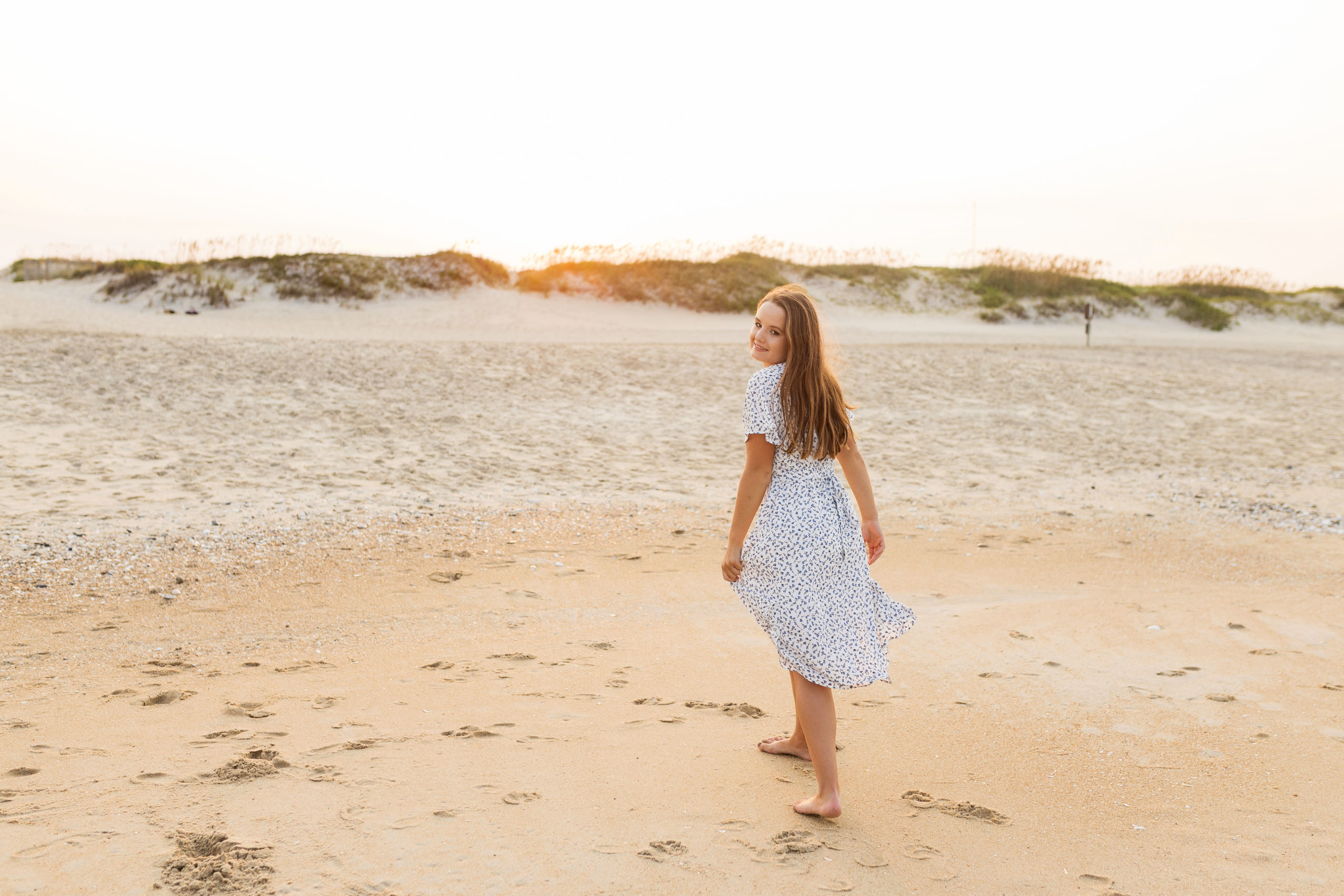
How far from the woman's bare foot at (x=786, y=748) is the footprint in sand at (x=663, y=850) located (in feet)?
2.80

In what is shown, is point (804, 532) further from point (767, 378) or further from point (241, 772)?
point (241, 772)

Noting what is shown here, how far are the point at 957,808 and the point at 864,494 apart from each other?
1198 mm

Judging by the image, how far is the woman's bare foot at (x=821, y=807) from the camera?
3.39 m

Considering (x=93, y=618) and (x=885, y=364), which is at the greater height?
(x=885, y=364)

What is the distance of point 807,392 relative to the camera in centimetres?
333

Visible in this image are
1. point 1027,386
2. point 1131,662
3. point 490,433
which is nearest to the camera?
point 1131,662

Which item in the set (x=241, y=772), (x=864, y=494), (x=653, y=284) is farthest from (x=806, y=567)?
(x=653, y=284)

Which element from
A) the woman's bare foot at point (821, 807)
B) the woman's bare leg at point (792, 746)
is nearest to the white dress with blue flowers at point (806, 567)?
the woman's bare foot at point (821, 807)

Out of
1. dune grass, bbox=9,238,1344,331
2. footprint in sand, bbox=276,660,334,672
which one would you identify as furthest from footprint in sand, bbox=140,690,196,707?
dune grass, bbox=9,238,1344,331

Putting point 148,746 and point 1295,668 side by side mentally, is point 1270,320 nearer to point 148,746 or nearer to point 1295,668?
point 1295,668

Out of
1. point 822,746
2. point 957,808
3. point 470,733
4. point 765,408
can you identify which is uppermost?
point 765,408

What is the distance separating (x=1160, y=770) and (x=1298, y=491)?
7.90m

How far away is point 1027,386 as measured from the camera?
617 inches

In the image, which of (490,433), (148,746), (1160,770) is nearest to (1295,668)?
(1160,770)
